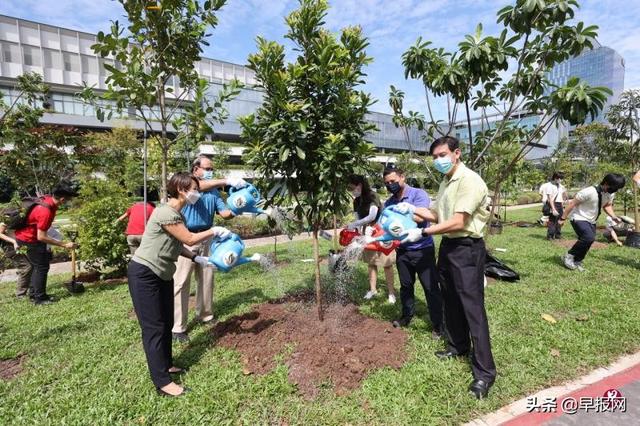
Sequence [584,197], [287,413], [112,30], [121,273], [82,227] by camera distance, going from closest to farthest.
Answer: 1. [287,413]
2. [112,30]
3. [584,197]
4. [82,227]
5. [121,273]

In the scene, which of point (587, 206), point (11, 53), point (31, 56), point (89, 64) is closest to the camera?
point (587, 206)

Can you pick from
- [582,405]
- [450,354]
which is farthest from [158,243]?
[582,405]

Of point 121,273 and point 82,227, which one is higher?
point 82,227

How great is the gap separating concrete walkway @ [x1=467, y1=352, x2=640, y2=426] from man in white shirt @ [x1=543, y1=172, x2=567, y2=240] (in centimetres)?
730

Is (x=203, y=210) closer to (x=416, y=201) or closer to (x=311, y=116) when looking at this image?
(x=311, y=116)

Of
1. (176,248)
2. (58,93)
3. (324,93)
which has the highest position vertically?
(58,93)

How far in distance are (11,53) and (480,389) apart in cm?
4232

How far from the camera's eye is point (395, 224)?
326 cm

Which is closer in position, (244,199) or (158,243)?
(158,243)

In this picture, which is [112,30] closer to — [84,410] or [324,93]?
[324,93]

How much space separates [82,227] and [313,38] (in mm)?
5573

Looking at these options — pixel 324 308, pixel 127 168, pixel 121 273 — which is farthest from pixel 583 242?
pixel 127 168

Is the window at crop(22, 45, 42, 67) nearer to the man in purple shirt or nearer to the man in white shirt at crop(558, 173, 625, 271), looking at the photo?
the man in purple shirt

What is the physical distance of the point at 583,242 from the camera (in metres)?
6.19
